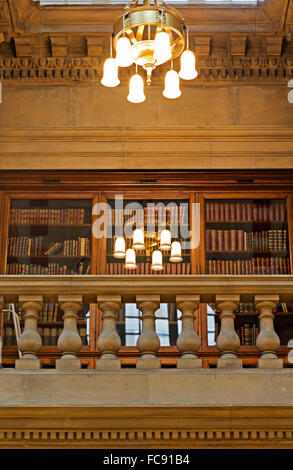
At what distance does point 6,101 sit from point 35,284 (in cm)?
403

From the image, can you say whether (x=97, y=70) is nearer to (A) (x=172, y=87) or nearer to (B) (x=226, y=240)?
(B) (x=226, y=240)

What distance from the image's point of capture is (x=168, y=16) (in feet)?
18.0

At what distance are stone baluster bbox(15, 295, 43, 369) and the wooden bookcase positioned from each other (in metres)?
2.91

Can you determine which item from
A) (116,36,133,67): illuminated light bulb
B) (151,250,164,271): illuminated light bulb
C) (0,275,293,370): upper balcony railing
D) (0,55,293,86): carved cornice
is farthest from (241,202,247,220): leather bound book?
(0,275,293,370): upper balcony railing

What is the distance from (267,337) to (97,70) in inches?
176

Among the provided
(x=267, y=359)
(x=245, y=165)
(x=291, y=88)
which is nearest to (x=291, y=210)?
(x=245, y=165)

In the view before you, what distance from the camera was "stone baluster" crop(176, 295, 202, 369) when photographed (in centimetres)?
414

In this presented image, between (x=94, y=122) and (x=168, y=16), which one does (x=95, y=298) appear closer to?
(x=168, y=16)

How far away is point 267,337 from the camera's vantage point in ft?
13.8

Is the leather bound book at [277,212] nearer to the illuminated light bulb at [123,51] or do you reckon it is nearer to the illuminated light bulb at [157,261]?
the illuminated light bulb at [157,261]

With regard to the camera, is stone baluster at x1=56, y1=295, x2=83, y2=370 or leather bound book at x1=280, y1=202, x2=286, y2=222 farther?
leather bound book at x1=280, y1=202, x2=286, y2=222

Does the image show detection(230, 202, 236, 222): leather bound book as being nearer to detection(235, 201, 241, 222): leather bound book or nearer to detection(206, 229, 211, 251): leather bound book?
detection(235, 201, 241, 222): leather bound book

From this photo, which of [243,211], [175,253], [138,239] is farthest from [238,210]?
[138,239]

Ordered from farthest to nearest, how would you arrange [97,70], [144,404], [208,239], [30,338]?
[97,70], [208,239], [30,338], [144,404]
